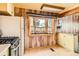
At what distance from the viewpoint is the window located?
17.0ft

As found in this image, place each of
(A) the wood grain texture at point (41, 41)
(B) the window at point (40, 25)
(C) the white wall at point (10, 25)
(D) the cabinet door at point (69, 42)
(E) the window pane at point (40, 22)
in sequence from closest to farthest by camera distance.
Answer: (C) the white wall at point (10, 25), (D) the cabinet door at point (69, 42), (A) the wood grain texture at point (41, 41), (B) the window at point (40, 25), (E) the window pane at point (40, 22)

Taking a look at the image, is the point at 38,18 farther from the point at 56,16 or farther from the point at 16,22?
the point at 16,22

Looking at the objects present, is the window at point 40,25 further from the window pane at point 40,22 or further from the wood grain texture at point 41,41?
the wood grain texture at point 41,41

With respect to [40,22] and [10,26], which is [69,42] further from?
[10,26]

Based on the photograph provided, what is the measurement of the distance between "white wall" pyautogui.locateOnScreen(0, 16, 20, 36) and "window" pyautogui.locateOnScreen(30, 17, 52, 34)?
2.00 m

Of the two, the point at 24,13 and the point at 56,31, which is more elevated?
the point at 24,13

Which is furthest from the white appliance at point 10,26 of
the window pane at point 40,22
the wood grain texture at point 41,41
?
the window pane at point 40,22

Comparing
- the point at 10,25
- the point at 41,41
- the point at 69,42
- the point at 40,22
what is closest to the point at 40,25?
the point at 40,22

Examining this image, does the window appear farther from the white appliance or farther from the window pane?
the white appliance

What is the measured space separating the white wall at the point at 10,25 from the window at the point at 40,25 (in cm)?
200

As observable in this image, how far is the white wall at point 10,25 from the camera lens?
300 cm

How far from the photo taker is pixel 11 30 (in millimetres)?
3072

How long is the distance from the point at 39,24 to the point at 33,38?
0.83 m

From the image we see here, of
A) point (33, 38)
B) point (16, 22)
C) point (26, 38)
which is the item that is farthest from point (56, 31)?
point (16, 22)
